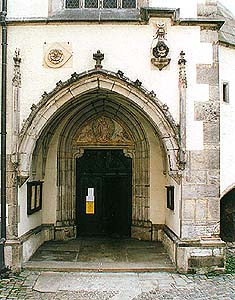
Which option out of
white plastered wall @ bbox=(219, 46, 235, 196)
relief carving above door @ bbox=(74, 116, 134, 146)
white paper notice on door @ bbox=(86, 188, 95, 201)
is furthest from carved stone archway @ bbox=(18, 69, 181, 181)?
white paper notice on door @ bbox=(86, 188, 95, 201)

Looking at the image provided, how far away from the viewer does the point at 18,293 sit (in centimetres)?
746

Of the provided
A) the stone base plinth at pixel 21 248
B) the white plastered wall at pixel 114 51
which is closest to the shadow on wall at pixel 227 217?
the white plastered wall at pixel 114 51

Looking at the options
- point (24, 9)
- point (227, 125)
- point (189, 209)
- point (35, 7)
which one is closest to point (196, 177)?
point (189, 209)

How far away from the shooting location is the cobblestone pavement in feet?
24.2

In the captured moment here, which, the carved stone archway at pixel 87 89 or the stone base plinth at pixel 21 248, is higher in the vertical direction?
the carved stone archway at pixel 87 89

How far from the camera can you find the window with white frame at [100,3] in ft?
30.8

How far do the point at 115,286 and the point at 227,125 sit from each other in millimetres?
4811

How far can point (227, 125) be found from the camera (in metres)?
10.7

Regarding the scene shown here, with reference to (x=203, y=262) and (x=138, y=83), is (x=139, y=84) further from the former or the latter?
(x=203, y=262)

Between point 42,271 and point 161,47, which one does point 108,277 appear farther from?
point 161,47

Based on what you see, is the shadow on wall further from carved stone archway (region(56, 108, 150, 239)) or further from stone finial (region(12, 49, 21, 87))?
stone finial (region(12, 49, 21, 87))

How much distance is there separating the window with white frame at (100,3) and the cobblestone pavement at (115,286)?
528 centimetres

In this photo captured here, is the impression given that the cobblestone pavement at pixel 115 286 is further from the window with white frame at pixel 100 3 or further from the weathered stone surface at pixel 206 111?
the window with white frame at pixel 100 3

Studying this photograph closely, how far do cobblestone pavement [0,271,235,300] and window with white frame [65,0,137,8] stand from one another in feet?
17.3
